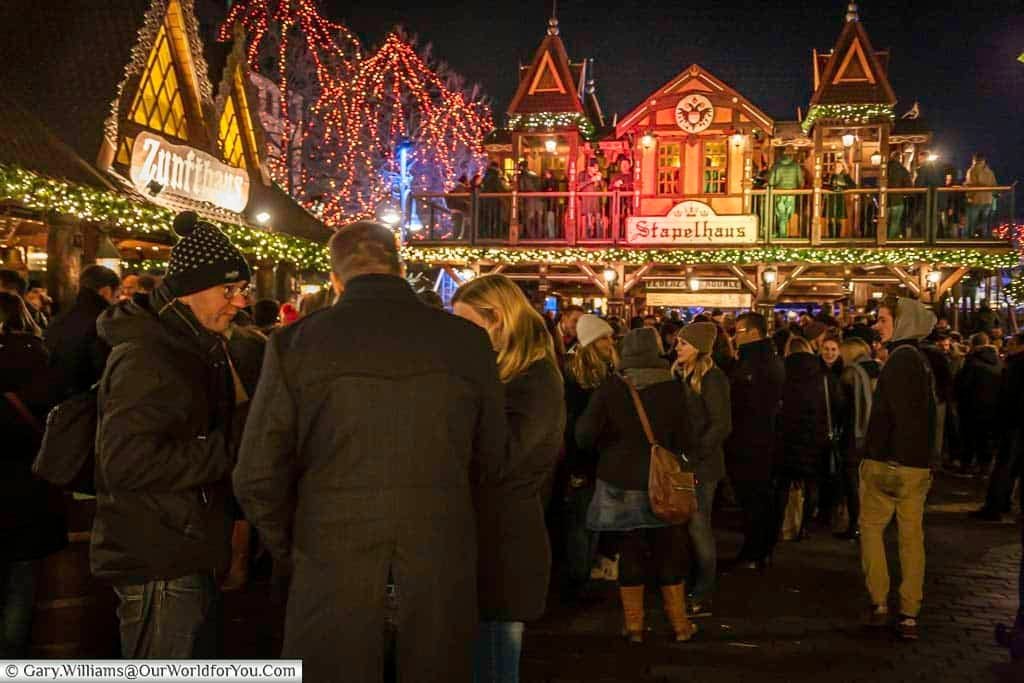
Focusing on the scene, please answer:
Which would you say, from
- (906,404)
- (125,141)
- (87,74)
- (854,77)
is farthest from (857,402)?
(854,77)

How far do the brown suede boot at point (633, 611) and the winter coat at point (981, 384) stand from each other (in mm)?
7679

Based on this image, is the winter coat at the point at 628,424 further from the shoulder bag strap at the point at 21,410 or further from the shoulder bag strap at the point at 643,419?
the shoulder bag strap at the point at 21,410

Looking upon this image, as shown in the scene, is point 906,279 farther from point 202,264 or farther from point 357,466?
point 357,466

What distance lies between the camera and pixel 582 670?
4.81 meters

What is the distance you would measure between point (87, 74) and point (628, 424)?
10258 millimetres

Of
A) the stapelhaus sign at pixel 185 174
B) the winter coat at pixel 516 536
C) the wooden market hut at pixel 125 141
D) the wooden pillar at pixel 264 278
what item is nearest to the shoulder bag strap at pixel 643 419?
the winter coat at pixel 516 536

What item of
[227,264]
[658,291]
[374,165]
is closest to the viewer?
[227,264]

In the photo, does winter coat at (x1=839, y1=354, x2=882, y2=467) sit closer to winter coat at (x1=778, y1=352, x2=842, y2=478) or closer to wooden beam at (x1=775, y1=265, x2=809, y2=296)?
winter coat at (x1=778, y1=352, x2=842, y2=478)

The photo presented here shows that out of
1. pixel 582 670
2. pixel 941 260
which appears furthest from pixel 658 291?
pixel 582 670

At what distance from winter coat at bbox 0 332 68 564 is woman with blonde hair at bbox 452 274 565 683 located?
2025 millimetres

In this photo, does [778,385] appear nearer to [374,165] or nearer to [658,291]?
[658,291]

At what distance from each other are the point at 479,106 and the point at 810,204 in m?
27.4

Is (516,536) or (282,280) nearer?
(516,536)

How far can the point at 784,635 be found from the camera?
5465mm
